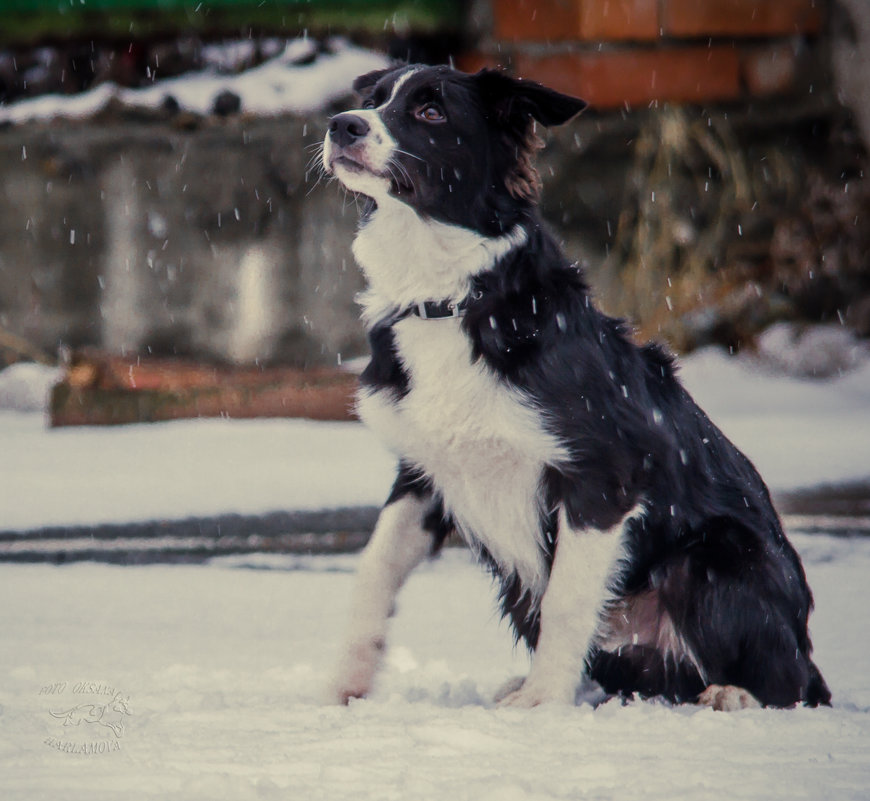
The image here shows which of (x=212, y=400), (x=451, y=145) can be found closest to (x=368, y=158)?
(x=451, y=145)

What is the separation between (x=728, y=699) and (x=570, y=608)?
0.41m

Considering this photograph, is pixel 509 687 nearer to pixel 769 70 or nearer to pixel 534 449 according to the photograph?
pixel 534 449

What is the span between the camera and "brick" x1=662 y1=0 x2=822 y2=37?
7.96m

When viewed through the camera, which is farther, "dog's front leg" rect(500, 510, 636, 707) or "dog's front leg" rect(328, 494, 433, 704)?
"dog's front leg" rect(328, 494, 433, 704)

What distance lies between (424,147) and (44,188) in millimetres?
5942

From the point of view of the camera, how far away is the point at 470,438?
277cm

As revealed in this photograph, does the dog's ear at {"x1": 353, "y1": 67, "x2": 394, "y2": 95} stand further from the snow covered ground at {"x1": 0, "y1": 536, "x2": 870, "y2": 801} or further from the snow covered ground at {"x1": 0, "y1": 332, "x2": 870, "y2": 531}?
the snow covered ground at {"x1": 0, "y1": 332, "x2": 870, "y2": 531}

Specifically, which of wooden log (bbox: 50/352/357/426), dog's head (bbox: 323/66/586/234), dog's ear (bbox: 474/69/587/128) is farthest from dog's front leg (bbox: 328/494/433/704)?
wooden log (bbox: 50/352/357/426)

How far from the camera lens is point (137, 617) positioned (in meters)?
3.90

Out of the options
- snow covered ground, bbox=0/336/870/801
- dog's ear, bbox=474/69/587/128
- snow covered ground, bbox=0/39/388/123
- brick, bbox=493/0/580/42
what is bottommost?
snow covered ground, bbox=0/336/870/801

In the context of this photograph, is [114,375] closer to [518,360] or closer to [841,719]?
[518,360]

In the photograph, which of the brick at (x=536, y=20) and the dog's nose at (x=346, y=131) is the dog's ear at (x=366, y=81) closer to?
the dog's nose at (x=346, y=131)

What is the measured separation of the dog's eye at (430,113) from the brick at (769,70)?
233 inches

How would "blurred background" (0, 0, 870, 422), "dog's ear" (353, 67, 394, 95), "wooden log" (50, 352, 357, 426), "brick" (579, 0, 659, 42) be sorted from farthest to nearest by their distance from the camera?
"blurred background" (0, 0, 870, 422)
"brick" (579, 0, 659, 42)
"wooden log" (50, 352, 357, 426)
"dog's ear" (353, 67, 394, 95)
